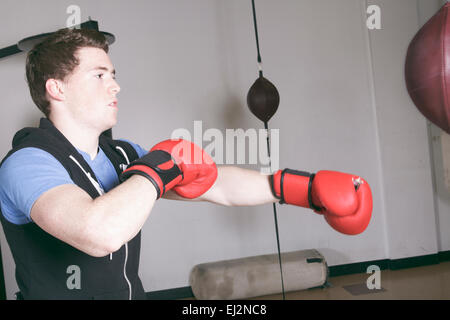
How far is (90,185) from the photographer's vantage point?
130cm

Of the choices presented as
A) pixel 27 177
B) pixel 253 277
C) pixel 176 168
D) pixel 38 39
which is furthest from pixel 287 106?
pixel 27 177

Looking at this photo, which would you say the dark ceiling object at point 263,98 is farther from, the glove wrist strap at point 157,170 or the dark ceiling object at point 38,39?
the glove wrist strap at point 157,170

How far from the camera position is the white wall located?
327 centimetres

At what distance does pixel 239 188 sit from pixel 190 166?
1.11ft

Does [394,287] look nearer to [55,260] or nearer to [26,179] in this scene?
[55,260]

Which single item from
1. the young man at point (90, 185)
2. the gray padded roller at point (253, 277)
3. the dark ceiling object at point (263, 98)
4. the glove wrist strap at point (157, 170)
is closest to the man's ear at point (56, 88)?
the young man at point (90, 185)

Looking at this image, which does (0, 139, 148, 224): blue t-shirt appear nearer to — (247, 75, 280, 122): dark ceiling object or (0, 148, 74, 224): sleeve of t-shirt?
(0, 148, 74, 224): sleeve of t-shirt

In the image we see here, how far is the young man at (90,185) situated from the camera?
3.19 ft

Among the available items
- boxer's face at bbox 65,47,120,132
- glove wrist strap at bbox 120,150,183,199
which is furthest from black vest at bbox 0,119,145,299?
glove wrist strap at bbox 120,150,183,199

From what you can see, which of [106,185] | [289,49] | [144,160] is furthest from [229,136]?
[144,160]

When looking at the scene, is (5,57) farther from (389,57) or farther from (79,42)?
(389,57)

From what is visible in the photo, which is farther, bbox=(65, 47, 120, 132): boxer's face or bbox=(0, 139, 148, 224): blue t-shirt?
bbox=(65, 47, 120, 132): boxer's face

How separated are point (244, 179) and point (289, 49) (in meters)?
2.23

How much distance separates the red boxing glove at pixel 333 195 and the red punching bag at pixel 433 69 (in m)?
0.42
